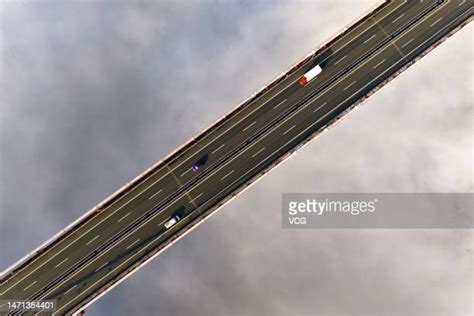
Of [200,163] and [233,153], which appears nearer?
[200,163]

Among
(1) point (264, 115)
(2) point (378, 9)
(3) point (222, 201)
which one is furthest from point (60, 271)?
(2) point (378, 9)

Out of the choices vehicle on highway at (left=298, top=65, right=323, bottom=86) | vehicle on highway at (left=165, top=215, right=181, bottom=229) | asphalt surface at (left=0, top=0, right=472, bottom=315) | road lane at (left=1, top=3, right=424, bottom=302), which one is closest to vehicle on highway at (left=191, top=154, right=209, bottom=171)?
asphalt surface at (left=0, top=0, right=472, bottom=315)

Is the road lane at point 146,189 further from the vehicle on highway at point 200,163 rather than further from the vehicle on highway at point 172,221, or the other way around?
the vehicle on highway at point 172,221

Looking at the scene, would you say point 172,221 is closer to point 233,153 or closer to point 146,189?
point 146,189

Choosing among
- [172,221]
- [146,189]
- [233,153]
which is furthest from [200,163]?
[172,221]

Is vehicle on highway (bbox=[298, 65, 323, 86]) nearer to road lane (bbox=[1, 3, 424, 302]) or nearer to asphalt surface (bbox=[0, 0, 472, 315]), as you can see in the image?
asphalt surface (bbox=[0, 0, 472, 315])

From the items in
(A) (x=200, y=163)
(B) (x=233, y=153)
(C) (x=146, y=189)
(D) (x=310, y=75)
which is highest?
(D) (x=310, y=75)
